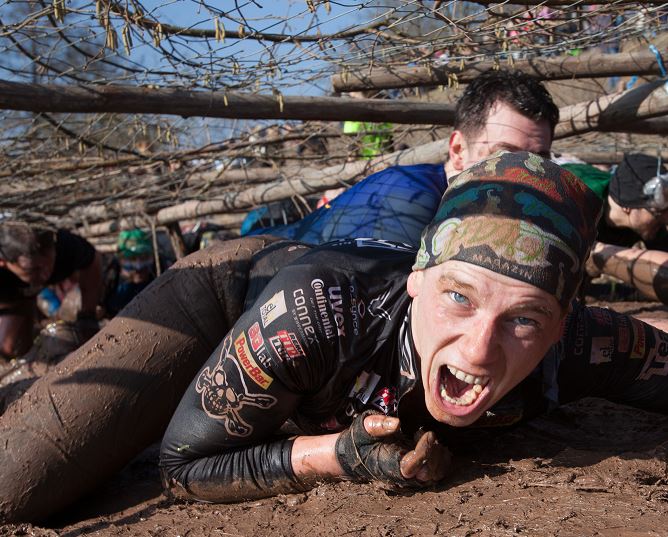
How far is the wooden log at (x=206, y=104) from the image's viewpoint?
3.18m

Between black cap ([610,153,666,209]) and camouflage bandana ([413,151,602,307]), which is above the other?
camouflage bandana ([413,151,602,307])

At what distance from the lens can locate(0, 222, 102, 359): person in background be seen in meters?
5.51

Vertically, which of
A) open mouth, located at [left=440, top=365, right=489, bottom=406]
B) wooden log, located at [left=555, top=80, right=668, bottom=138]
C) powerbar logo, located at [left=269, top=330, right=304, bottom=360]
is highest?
wooden log, located at [left=555, top=80, right=668, bottom=138]

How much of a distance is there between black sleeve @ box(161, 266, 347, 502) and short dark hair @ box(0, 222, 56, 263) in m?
3.46

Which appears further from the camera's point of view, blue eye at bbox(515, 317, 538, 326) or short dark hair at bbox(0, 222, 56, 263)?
short dark hair at bbox(0, 222, 56, 263)

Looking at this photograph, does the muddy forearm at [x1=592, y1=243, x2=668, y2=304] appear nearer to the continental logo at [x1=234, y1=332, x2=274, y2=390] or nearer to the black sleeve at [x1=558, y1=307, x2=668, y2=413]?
the black sleeve at [x1=558, y1=307, x2=668, y2=413]

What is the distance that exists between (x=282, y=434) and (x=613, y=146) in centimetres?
511

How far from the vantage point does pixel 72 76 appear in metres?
3.87

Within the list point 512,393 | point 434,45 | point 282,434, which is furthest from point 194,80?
point 512,393

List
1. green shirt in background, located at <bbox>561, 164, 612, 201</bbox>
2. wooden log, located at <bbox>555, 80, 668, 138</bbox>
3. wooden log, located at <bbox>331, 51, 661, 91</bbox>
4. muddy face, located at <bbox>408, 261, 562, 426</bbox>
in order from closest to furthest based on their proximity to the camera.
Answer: muddy face, located at <bbox>408, 261, 562, 426</bbox>
wooden log, located at <bbox>555, 80, 668, 138</bbox>
wooden log, located at <bbox>331, 51, 661, 91</bbox>
green shirt in background, located at <bbox>561, 164, 612, 201</bbox>

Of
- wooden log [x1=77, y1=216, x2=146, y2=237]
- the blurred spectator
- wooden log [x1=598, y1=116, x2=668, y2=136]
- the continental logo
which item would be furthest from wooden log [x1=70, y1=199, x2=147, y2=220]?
the continental logo

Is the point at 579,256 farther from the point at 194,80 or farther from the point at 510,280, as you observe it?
the point at 194,80

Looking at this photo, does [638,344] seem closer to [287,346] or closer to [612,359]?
[612,359]

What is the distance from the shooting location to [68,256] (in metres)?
6.04
